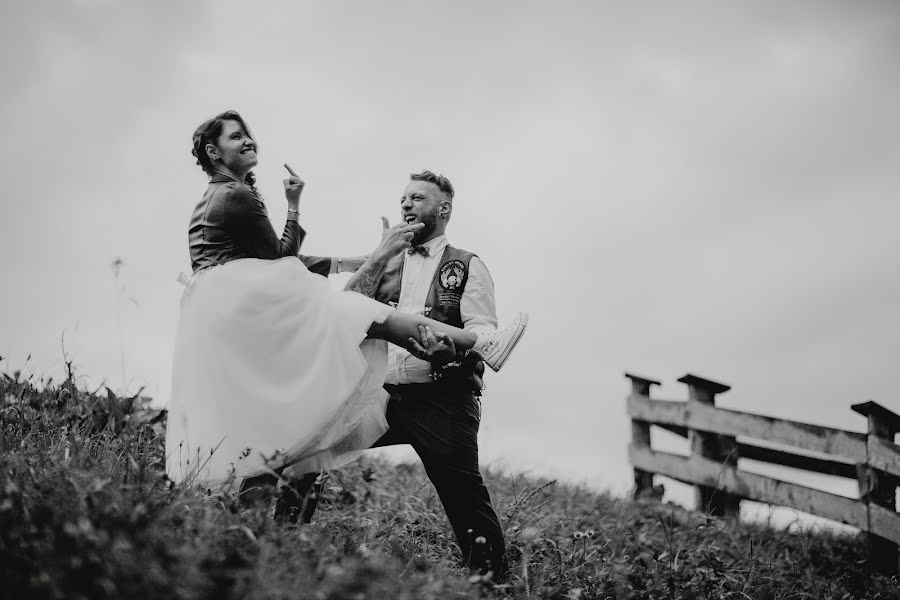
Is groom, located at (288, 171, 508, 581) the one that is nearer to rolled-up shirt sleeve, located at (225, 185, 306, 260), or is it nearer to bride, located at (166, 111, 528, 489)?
bride, located at (166, 111, 528, 489)

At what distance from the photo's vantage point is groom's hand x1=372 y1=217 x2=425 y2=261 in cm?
402

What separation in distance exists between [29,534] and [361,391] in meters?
1.67

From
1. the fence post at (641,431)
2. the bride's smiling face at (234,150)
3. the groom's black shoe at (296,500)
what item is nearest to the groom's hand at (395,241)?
the bride's smiling face at (234,150)

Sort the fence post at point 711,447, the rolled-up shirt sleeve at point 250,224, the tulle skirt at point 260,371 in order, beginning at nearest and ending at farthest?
the tulle skirt at point 260,371, the rolled-up shirt sleeve at point 250,224, the fence post at point 711,447

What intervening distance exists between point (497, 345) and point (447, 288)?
0.46 m

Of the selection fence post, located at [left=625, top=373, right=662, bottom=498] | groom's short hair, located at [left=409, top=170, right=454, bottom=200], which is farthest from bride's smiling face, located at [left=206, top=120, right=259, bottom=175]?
fence post, located at [left=625, top=373, right=662, bottom=498]

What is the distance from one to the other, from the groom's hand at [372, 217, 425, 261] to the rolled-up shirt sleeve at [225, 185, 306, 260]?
23.1 inches

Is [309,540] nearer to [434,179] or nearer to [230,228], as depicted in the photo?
[230,228]

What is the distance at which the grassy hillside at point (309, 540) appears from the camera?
206cm

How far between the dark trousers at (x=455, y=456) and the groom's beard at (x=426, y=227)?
0.92 metres

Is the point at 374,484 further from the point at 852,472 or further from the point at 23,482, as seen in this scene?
the point at 852,472

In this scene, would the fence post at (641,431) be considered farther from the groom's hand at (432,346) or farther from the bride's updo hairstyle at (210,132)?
the bride's updo hairstyle at (210,132)

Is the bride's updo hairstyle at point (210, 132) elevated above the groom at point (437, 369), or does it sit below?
above

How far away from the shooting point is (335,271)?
14.2 feet
